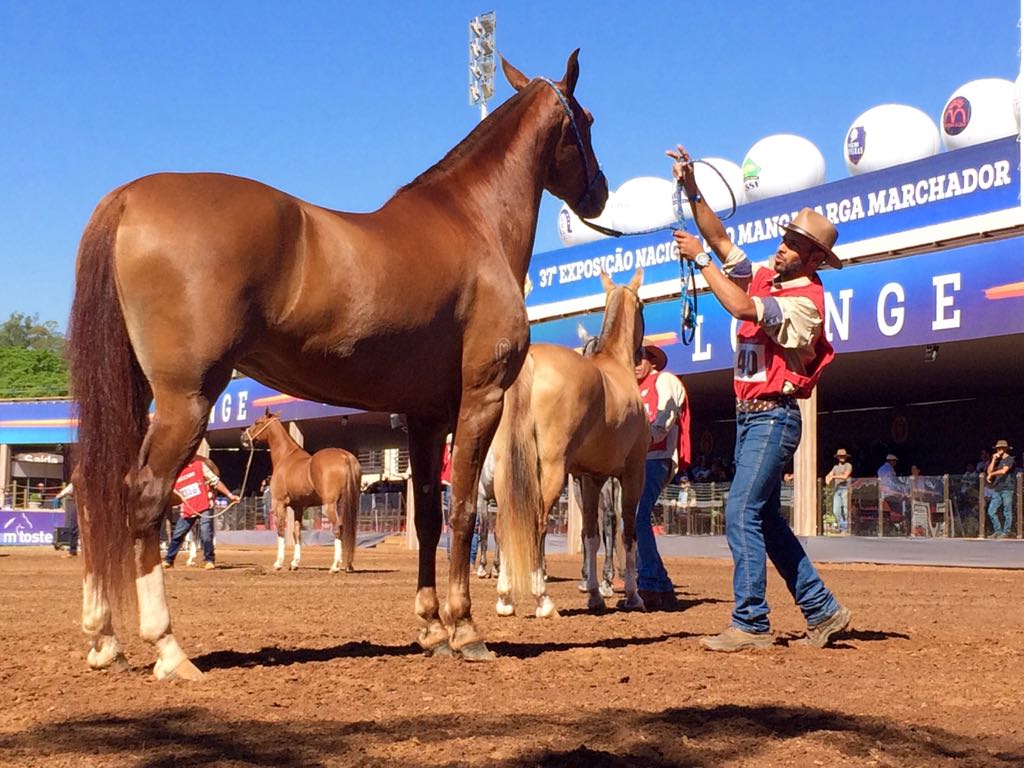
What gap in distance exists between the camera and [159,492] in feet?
17.1

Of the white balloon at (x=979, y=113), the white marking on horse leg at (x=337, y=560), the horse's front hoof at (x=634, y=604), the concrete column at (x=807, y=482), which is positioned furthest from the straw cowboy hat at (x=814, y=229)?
the white balloon at (x=979, y=113)

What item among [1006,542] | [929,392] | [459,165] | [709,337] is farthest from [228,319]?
[929,392]

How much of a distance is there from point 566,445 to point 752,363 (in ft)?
11.1

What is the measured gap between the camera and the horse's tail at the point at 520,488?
28.8 feet

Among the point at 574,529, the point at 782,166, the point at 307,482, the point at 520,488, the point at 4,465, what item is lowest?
the point at 574,529

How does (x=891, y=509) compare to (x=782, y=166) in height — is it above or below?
below

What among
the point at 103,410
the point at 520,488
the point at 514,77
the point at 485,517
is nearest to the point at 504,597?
the point at 520,488

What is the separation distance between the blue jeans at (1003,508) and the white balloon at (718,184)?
7.89 m

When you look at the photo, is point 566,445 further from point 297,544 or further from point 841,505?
point 841,505

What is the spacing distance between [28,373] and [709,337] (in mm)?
61848

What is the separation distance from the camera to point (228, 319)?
5.17 metres

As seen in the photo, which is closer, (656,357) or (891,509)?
(656,357)

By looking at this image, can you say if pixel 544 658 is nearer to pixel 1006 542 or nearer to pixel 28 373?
pixel 1006 542

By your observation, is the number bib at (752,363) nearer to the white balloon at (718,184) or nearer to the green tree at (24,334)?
the white balloon at (718,184)
